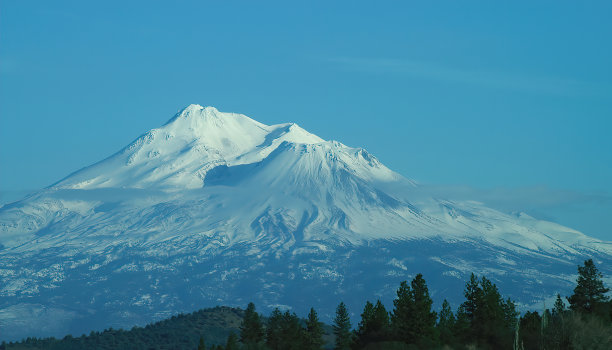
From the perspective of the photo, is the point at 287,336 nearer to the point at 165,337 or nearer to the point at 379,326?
the point at 379,326

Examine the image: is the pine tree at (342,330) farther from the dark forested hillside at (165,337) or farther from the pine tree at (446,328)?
the dark forested hillside at (165,337)

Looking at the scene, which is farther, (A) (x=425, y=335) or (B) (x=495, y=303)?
(B) (x=495, y=303)

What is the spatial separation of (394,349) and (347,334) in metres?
27.6

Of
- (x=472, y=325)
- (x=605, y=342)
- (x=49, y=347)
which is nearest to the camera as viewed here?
(x=605, y=342)

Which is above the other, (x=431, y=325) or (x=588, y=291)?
(x=588, y=291)

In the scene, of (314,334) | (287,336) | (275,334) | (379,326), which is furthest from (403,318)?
(275,334)

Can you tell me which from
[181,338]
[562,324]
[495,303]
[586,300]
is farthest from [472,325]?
[181,338]

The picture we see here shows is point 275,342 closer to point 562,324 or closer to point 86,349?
point 562,324

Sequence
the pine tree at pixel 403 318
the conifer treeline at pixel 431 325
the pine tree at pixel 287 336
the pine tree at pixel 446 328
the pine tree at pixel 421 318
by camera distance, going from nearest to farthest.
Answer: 1. the conifer treeline at pixel 431 325
2. the pine tree at pixel 421 318
3. the pine tree at pixel 446 328
4. the pine tree at pixel 403 318
5. the pine tree at pixel 287 336

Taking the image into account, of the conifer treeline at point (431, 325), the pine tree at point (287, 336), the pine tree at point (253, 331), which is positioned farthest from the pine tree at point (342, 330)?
the pine tree at point (253, 331)

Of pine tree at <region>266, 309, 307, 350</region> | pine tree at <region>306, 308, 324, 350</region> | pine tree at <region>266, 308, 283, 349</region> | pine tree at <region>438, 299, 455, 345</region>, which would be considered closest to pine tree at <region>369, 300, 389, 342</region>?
pine tree at <region>438, 299, 455, 345</region>

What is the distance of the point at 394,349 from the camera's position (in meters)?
70.6

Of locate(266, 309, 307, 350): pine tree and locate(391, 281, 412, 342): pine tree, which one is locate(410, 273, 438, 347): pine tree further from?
locate(266, 309, 307, 350): pine tree

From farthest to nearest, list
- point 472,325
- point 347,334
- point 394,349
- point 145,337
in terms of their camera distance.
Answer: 1. point 145,337
2. point 347,334
3. point 472,325
4. point 394,349
